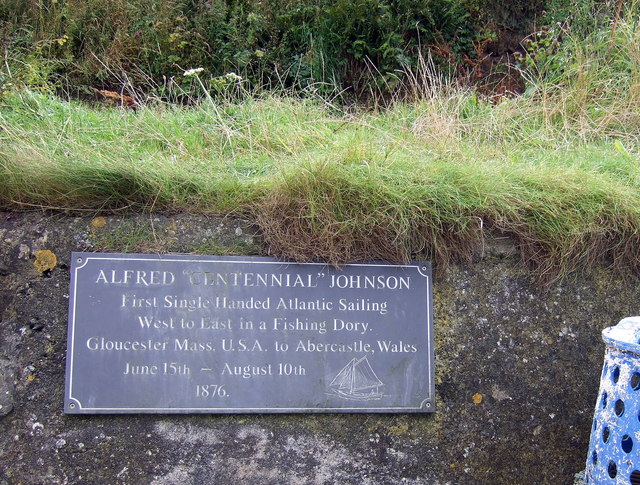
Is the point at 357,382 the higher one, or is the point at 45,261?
the point at 45,261

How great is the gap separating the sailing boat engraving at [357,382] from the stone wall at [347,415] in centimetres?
10

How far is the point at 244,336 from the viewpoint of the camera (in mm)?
2957

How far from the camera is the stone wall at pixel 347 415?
9.23 feet

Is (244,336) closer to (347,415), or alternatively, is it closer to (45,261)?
(347,415)

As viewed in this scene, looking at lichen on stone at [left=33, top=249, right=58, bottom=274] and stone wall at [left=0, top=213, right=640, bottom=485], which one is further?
lichen on stone at [left=33, top=249, right=58, bottom=274]

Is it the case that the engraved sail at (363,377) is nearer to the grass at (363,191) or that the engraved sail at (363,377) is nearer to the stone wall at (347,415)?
the stone wall at (347,415)

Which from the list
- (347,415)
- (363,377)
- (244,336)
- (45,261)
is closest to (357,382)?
(363,377)

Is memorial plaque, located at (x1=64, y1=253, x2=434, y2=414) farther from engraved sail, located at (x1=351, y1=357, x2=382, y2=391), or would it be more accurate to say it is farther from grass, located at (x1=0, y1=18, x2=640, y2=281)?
grass, located at (x1=0, y1=18, x2=640, y2=281)

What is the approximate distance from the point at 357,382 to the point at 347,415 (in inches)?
5.8


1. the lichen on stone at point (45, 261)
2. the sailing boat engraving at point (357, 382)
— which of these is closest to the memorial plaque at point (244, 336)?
the sailing boat engraving at point (357, 382)

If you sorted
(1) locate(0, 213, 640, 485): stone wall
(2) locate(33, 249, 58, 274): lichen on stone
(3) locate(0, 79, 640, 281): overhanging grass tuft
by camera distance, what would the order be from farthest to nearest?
1. (3) locate(0, 79, 640, 281): overhanging grass tuft
2. (2) locate(33, 249, 58, 274): lichen on stone
3. (1) locate(0, 213, 640, 485): stone wall

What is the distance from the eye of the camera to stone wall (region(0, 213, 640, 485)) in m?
2.81

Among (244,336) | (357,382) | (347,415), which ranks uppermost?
(244,336)

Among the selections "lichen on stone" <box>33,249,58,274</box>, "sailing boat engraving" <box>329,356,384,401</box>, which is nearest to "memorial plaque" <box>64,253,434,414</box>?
"sailing boat engraving" <box>329,356,384,401</box>
